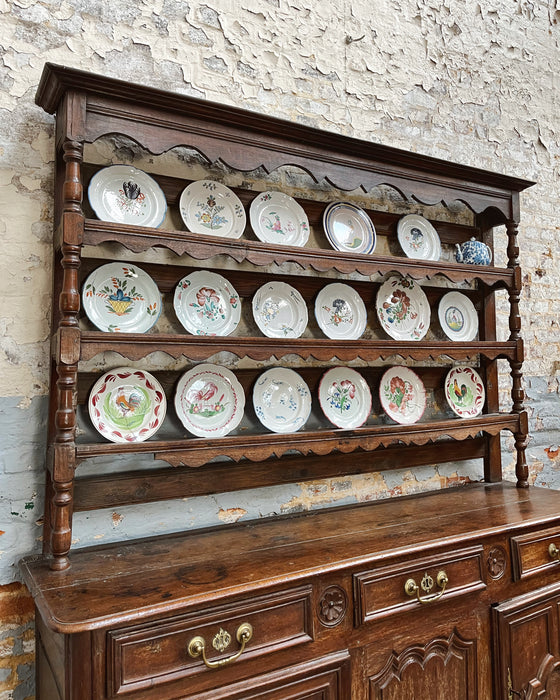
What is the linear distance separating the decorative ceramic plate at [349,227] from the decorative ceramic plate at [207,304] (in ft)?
1.63

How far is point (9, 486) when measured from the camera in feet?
5.04

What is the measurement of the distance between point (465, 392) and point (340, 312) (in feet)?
2.41

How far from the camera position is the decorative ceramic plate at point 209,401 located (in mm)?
1733

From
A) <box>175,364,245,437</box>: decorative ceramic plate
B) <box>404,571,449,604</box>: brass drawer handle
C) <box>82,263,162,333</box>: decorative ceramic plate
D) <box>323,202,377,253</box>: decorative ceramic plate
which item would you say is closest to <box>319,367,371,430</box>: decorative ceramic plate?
<box>175,364,245,437</box>: decorative ceramic plate

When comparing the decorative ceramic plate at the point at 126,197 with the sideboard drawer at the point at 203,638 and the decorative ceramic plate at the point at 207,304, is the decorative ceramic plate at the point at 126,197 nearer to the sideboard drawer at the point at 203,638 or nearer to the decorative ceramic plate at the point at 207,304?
the decorative ceramic plate at the point at 207,304

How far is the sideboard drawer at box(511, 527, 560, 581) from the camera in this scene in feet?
5.69

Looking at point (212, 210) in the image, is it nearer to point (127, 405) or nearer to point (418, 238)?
point (127, 405)

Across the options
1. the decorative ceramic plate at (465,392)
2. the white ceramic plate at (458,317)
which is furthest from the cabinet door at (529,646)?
the white ceramic plate at (458,317)

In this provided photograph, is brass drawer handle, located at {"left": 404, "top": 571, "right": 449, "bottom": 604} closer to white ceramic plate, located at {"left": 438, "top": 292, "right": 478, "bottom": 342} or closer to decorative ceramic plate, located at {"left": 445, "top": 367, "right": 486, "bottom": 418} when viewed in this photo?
decorative ceramic plate, located at {"left": 445, "top": 367, "right": 486, "bottom": 418}

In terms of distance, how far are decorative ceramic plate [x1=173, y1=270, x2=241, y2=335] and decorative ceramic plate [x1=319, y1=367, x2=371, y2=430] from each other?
45 cm

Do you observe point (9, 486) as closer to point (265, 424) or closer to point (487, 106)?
point (265, 424)

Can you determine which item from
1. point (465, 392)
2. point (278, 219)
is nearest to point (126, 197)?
point (278, 219)

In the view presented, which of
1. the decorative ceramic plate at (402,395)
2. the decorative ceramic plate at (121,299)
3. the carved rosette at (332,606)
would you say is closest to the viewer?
the carved rosette at (332,606)

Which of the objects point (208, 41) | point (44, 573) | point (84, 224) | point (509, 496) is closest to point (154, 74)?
point (208, 41)
